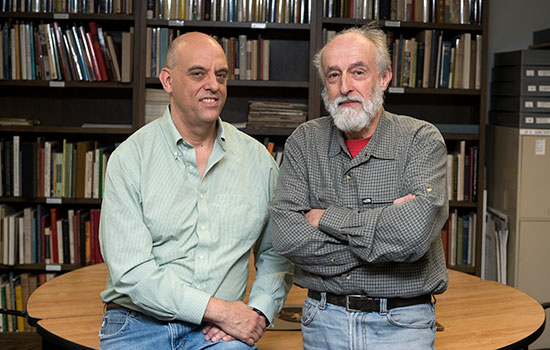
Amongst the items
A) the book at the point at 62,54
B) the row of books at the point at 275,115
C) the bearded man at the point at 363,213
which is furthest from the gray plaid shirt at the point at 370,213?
the book at the point at 62,54

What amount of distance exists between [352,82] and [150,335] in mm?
941

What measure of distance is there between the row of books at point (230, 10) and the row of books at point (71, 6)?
6.9 inches

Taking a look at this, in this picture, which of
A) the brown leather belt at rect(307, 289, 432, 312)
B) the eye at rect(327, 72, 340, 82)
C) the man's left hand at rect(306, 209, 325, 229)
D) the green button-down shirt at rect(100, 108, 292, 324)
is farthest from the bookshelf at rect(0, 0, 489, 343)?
the brown leather belt at rect(307, 289, 432, 312)

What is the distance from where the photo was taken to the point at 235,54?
4090 millimetres

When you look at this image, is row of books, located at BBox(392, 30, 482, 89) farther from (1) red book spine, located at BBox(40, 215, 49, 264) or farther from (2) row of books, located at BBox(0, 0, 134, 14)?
(1) red book spine, located at BBox(40, 215, 49, 264)

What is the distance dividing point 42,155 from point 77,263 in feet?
2.30

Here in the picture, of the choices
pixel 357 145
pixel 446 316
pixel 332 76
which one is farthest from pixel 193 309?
pixel 446 316

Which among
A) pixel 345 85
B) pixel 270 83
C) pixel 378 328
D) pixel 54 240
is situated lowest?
pixel 54 240

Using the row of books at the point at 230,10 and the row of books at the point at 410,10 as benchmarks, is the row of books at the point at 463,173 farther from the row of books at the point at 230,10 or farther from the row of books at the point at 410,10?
the row of books at the point at 230,10

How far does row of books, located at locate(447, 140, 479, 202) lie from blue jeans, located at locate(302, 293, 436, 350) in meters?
2.50

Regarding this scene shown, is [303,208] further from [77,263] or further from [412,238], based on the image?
[77,263]

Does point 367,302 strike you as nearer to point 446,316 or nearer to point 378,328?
point 378,328

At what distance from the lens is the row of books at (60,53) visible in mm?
4004

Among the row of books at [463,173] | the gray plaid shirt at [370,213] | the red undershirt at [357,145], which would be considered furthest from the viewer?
the row of books at [463,173]
